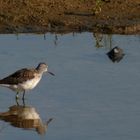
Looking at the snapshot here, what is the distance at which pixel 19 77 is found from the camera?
1530 cm

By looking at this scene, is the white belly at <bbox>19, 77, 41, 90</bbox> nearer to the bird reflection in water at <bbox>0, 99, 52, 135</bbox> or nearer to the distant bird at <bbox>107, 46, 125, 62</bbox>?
the bird reflection in water at <bbox>0, 99, 52, 135</bbox>

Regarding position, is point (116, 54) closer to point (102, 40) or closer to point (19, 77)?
point (102, 40)

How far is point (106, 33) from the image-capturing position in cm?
1920

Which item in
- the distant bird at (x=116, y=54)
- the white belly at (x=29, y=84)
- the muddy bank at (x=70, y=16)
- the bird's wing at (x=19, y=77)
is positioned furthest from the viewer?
the muddy bank at (x=70, y=16)

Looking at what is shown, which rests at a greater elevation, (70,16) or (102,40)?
(70,16)

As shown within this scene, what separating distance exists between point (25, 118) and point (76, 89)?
1368mm

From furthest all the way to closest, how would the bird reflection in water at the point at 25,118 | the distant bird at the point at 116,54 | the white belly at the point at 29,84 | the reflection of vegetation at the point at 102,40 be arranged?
the reflection of vegetation at the point at 102,40 → the distant bird at the point at 116,54 → the white belly at the point at 29,84 → the bird reflection in water at the point at 25,118

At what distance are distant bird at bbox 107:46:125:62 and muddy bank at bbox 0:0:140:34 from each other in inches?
75.4

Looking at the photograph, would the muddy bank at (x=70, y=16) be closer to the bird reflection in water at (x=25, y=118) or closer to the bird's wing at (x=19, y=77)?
the bird's wing at (x=19, y=77)

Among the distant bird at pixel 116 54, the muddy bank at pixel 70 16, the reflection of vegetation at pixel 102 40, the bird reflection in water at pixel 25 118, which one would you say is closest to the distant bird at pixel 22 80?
the bird reflection in water at pixel 25 118

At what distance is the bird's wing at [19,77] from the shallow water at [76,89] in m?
0.25

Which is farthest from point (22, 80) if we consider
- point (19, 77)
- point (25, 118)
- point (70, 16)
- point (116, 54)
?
point (70, 16)

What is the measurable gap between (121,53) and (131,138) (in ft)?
15.8

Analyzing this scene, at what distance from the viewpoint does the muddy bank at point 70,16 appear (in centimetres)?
1925
